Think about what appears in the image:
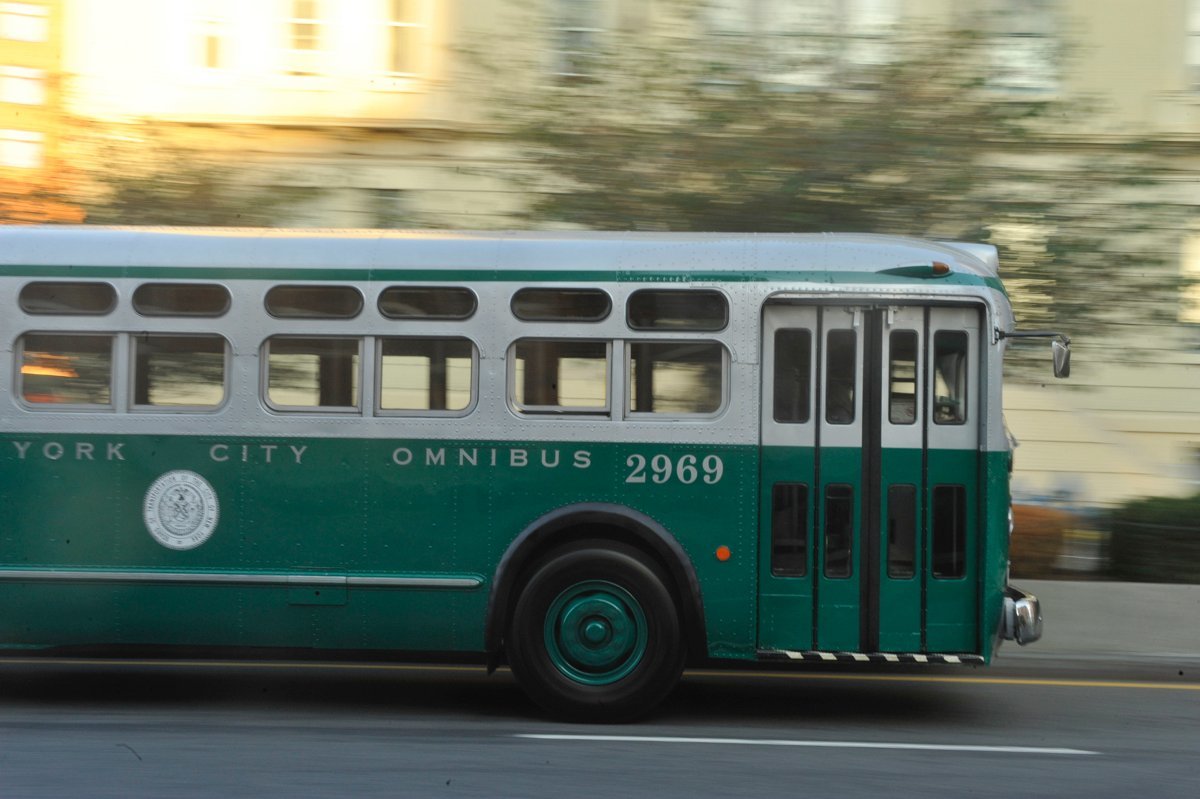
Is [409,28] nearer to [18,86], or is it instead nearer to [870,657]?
[18,86]

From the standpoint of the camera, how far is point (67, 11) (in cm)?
2066

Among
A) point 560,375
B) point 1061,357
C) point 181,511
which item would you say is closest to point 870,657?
point 1061,357

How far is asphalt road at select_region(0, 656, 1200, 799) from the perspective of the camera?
6508mm

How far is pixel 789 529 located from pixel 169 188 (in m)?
7.90

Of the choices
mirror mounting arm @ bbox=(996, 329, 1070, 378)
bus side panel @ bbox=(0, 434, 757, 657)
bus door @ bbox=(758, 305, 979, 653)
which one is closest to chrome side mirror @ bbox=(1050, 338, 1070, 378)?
mirror mounting arm @ bbox=(996, 329, 1070, 378)

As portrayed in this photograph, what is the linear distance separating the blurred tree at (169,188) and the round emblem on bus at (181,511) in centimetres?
571

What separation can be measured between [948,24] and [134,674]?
8.61 meters

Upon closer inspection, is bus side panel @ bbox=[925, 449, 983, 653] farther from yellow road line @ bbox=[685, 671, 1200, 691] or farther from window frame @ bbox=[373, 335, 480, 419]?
window frame @ bbox=[373, 335, 480, 419]

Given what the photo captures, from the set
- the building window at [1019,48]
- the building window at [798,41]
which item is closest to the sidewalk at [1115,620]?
the building window at [1019,48]

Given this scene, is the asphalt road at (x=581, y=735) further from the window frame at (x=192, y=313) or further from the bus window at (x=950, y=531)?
the window frame at (x=192, y=313)

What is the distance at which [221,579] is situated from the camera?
7.93m

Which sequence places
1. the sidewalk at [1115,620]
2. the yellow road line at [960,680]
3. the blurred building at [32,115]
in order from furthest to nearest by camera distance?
the blurred building at [32,115] → the sidewalk at [1115,620] → the yellow road line at [960,680]

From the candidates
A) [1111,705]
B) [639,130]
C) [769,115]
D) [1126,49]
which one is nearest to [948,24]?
[769,115]

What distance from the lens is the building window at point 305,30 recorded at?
64.5 ft
